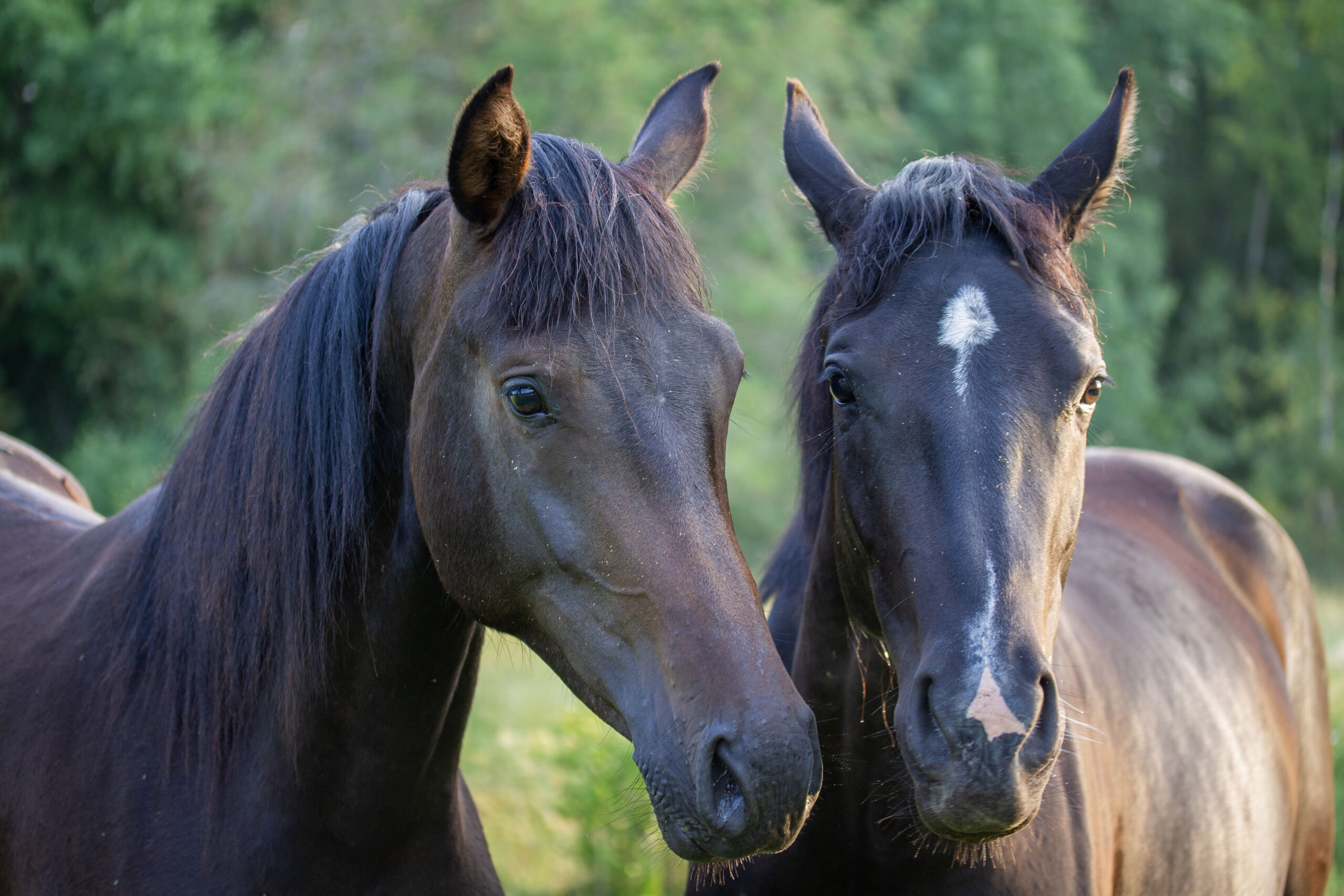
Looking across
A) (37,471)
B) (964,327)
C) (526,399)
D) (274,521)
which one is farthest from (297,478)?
(37,471)

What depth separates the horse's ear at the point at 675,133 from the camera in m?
2.38

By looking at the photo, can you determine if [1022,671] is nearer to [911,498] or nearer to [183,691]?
[911,498]

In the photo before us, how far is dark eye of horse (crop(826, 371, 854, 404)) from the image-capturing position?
2.31m

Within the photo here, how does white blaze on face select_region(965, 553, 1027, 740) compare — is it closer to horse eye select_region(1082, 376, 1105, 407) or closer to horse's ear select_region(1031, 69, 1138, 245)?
horse eye select_region(1082, 376, 1105, 407)

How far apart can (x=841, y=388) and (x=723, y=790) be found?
1.03 m

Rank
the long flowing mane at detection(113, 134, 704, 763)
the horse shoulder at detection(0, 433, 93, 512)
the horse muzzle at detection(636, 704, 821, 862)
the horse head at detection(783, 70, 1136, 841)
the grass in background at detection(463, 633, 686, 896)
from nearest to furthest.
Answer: the horse muzzle at detection(636, 704, 821, 862) → the horse head at detection(783, 70, 1136, 841) → the long flowing mane at detection(113, 134, 704, 763) → the horse shoulder at detection(0, 433, 93, 512) → the grass in background at detection(463, 633, 686, 896)

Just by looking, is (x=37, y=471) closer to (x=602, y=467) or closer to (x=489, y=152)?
(x=489, y=152)

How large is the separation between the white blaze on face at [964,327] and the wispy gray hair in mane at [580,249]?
21.6 inches

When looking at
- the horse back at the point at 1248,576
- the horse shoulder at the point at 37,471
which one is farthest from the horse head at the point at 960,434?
the horse shoulder at the point at 37,471

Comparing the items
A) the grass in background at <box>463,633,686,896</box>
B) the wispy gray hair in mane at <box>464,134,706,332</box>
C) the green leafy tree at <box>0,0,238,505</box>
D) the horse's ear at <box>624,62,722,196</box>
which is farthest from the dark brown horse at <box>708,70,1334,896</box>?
the green leafy tree at <box>0,0,238,505</box>

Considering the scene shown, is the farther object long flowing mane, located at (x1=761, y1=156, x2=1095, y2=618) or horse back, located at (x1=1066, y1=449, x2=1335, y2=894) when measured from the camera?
horse back, located at (x1=1066, y1=449, x2=1335, y2=894)

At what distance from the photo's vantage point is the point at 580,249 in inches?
76.3

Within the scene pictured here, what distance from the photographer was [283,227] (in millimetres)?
11906

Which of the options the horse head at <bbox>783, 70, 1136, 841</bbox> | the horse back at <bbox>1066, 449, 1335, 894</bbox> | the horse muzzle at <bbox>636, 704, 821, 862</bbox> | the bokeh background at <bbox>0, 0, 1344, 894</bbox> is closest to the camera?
the horse muzzle at <bbox>636, 704, 821, 862</bbox>
